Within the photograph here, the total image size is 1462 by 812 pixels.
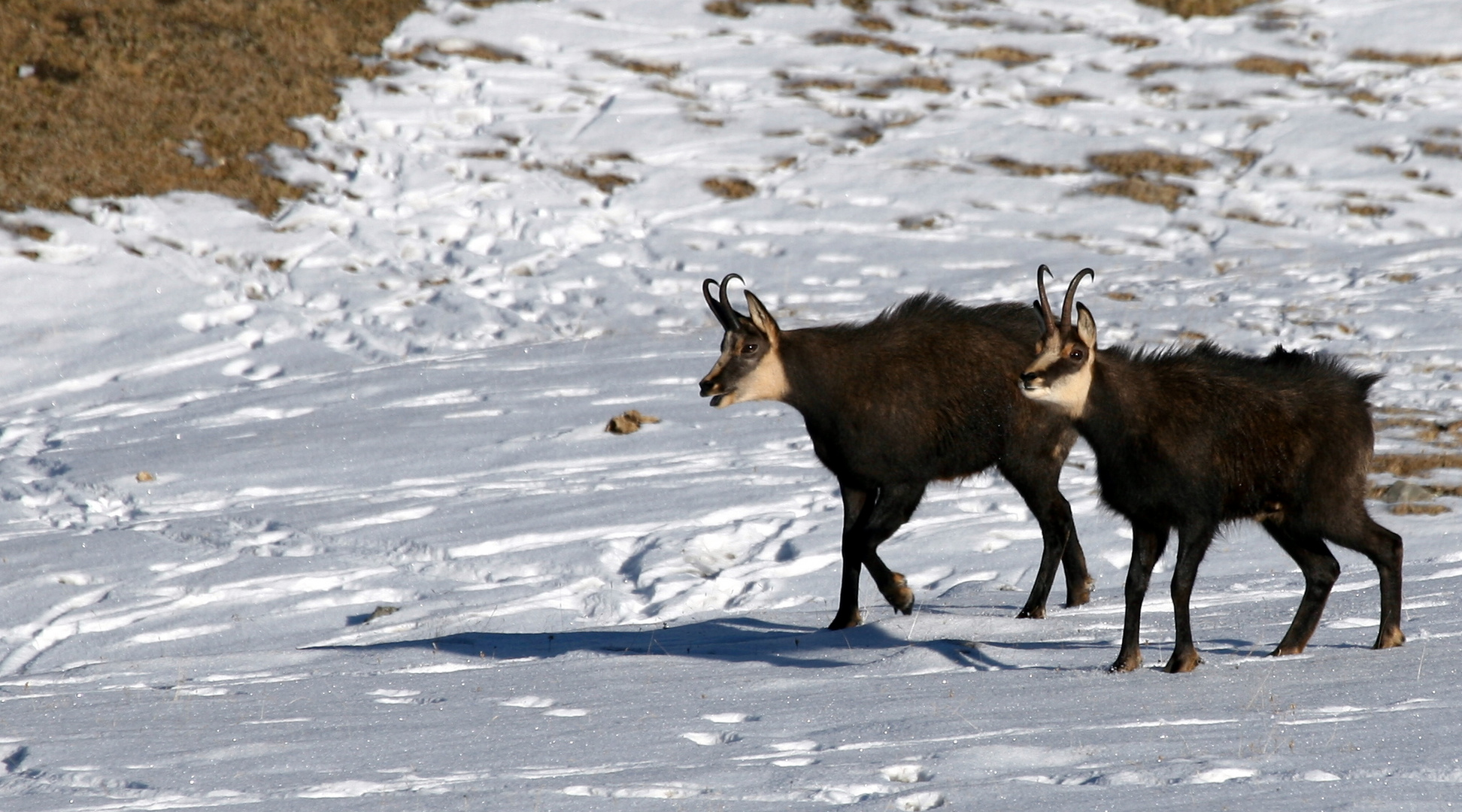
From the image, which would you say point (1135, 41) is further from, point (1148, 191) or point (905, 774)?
point (905, 774)

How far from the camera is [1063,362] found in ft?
22.7

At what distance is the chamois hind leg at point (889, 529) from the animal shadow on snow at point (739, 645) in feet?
1.20

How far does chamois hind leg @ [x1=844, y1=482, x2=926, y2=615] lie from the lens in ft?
28.1

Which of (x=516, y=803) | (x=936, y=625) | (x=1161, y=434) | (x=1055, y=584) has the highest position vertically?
(x=1161, y=434)

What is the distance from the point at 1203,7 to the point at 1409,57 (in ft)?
14.1

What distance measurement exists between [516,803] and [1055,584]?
253 inches

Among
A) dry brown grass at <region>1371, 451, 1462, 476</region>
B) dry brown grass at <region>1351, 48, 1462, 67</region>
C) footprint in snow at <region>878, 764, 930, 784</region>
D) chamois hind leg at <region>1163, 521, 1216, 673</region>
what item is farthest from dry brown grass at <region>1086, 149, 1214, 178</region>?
footprint in snow at <region>878, 764, 930, 784</region>

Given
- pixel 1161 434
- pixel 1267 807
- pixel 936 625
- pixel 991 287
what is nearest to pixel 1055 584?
pixel 936 625

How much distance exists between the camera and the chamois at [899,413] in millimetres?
8625

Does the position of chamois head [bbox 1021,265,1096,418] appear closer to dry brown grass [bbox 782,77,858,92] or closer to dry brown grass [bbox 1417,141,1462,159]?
dry brown grass [bbox 1417,141,1462,159]

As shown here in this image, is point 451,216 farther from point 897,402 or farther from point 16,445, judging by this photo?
point 897,402

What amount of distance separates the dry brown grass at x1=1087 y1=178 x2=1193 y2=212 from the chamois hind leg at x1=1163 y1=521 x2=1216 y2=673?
53.1 ft

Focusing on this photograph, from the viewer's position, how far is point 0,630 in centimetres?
1018

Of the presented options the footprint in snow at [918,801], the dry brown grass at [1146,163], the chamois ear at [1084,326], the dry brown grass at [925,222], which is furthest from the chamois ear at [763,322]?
the dry brown grass at [1146,163]
